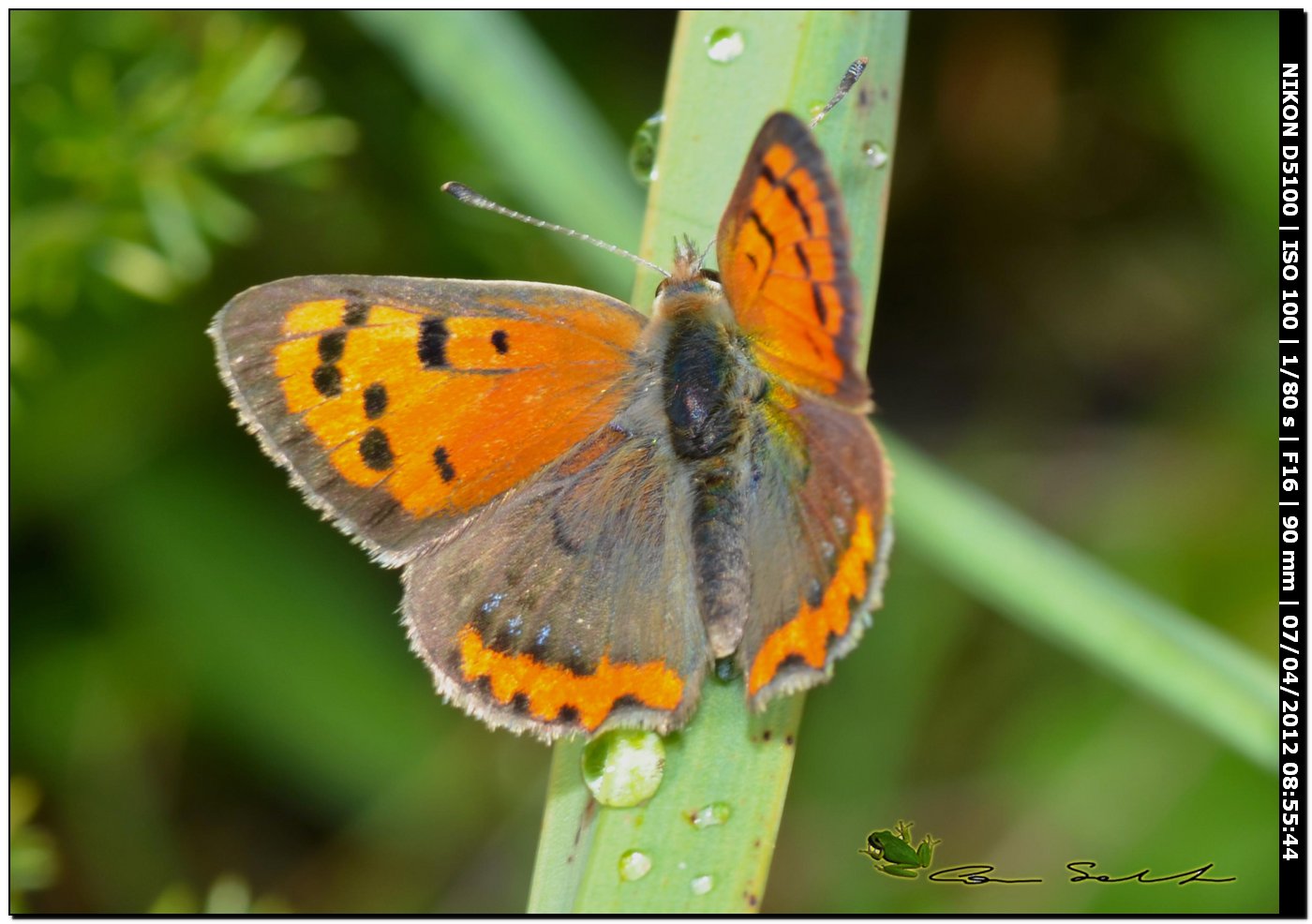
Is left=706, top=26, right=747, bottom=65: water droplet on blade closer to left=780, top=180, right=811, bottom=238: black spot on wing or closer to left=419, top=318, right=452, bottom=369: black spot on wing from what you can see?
left=780, top=180, right=811, bottom=238: black spot on wing

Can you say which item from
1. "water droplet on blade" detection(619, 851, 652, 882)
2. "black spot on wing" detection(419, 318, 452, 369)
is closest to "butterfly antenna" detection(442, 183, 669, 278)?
"black spot on wing" detection(419, 318, 452, 369)

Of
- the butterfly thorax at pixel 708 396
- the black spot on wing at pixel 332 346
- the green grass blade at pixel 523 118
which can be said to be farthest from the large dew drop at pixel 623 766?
the green grass blade at pixel 523 118

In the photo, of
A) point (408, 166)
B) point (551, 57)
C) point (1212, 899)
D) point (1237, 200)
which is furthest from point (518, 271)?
point (1212, 899)

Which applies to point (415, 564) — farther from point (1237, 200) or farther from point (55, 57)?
point (1237, 200)

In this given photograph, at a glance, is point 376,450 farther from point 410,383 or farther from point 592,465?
point 592,465

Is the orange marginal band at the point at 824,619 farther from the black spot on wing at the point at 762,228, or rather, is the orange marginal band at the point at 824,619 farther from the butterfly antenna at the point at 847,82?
the butterfly antenna at the point at 847,82
